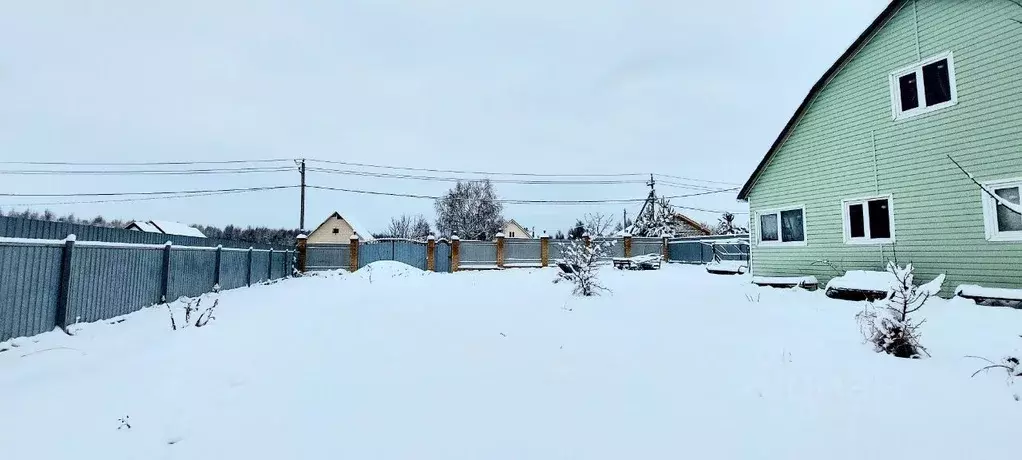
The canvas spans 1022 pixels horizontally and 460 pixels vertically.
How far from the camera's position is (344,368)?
13.0ft

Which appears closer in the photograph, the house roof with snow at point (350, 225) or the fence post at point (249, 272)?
the fence post at point (249, 272)

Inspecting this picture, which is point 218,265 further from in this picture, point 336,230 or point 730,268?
point 336,230

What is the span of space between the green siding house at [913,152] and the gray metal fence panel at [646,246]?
1171cm

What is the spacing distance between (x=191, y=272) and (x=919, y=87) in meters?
17.1

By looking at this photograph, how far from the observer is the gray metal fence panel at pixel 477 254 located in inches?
848

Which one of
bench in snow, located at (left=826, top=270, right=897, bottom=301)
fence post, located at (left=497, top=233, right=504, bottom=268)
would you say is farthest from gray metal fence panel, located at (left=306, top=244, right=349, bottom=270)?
bench in snow, located at (left=826, top=270, right=897, bottom=301)

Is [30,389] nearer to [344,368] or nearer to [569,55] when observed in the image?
[344,368]

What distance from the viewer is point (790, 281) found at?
10.2 meters

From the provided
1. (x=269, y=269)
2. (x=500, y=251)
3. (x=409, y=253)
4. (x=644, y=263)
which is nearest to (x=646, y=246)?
(x=644, y=263)

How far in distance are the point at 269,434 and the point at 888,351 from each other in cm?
587

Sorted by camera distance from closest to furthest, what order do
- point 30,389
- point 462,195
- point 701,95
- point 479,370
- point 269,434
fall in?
point 269,434
point 30,389
point 479,370
point 701,95
point 462,195

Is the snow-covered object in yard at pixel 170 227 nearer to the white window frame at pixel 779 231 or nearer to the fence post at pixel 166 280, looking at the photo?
the fence post at pixel 166 280

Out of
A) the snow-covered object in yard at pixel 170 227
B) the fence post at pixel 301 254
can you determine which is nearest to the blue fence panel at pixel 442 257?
the fence post at pixel 301 254

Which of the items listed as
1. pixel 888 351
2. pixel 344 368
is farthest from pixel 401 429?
pixel 888 351
